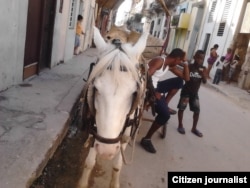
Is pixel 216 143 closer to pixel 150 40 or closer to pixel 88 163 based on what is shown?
pixel 150 40

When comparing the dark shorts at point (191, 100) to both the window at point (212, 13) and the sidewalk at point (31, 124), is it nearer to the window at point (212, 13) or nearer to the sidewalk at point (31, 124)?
the sidewalk at point (31, 124)

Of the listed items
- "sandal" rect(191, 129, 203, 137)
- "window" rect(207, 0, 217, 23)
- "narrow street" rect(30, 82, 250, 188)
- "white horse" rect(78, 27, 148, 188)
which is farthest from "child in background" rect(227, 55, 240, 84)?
"white horse" rect(78, 27, 148, 188)

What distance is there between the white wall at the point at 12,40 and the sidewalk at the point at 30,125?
225 millimetres

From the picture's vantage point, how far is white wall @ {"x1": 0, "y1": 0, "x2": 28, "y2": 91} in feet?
15.2

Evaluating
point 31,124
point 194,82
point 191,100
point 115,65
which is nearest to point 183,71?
point 194,82

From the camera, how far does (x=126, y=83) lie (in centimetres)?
238

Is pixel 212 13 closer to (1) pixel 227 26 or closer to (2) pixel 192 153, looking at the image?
(1) pixel 227 26

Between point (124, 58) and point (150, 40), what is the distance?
13.7 feet

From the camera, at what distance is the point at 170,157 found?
446 centimetres

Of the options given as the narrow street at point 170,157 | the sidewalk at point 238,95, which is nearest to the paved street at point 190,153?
the narrow street at point 170,157

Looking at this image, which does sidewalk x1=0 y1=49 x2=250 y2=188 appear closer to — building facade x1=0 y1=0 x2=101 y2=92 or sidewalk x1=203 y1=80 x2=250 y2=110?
building facade x1=0 y1=0 x2=101 y2=92

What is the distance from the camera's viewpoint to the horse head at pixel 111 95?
90.2 inches

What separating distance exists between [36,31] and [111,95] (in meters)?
4.97

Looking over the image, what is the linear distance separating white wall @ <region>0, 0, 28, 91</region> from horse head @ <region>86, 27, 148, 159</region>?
278 cm
